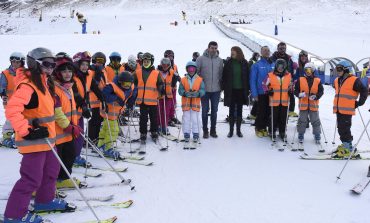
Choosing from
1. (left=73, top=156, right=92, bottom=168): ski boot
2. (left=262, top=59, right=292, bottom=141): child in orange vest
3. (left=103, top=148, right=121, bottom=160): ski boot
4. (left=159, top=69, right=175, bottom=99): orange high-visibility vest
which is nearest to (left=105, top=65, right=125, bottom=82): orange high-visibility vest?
(left=159, top=69, right=175, bottom=99): orange high-visibility vest

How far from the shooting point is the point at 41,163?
382 cm

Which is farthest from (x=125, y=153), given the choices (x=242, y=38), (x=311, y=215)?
(x=242, y=38)

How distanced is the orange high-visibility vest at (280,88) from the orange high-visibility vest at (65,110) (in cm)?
388

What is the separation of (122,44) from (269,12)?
43970 mm

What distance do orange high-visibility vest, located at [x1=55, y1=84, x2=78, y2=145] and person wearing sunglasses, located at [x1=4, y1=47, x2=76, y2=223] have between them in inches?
23.9

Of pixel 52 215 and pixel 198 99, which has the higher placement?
pixel 198 99

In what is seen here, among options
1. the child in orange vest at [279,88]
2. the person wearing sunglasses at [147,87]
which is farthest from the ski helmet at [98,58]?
the child in orange vest at [279,88]

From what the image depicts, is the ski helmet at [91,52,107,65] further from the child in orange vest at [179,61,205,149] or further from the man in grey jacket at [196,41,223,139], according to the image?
the man in grey jacket at [196,41,223,139]

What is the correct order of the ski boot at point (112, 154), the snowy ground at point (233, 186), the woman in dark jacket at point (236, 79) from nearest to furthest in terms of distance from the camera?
the snowy ground at point (233, 186) → the ski boot at point (112, 154) → the woman in dark jacket at point (236, 79)

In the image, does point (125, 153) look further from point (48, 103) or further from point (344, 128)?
point (344, 128)

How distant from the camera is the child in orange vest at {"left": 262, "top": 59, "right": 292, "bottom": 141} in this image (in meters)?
7.18

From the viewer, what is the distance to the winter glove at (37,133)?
354 centimetres

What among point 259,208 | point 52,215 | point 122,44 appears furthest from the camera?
point 122,44

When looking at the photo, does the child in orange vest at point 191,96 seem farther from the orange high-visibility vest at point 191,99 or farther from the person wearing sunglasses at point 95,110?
the person wearing sunglasses at point 95,110
